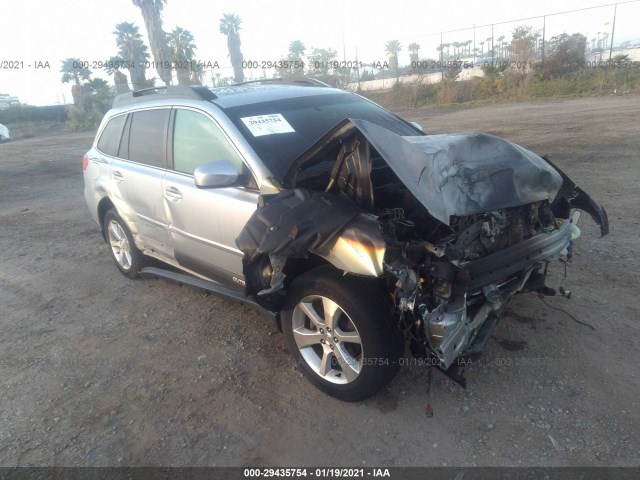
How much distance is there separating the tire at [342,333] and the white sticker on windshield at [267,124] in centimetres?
119

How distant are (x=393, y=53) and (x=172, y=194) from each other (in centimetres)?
2671

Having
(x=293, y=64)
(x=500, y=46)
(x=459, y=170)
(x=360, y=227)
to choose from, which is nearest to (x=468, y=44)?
(x=500, y=46)

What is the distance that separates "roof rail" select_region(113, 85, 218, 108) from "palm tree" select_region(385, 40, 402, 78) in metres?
21.3

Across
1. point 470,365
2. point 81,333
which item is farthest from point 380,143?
point 81,333

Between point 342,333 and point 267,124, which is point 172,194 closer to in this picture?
point 267,124

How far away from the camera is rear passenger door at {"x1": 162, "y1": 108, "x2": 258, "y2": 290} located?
334cm

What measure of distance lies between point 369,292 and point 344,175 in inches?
28.1

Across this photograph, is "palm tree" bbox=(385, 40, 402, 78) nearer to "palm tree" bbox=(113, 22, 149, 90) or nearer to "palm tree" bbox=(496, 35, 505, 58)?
"palm tree" bbox=(496, 35, 505, 58)

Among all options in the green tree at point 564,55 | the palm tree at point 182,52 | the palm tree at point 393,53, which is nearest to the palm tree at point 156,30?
the palm tree at point 182,52

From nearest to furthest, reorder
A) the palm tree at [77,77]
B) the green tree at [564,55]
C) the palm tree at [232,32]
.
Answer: the green tree at [564,55], the palm tree at [77,77], the palm tree at [232,32]

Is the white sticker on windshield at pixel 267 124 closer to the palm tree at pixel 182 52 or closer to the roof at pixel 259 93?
the roof at pixel 259 93

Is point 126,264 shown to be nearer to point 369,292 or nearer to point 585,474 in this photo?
point 369,292

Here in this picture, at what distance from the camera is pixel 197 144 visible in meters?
3.73

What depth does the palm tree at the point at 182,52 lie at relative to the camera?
3000 centimetres
